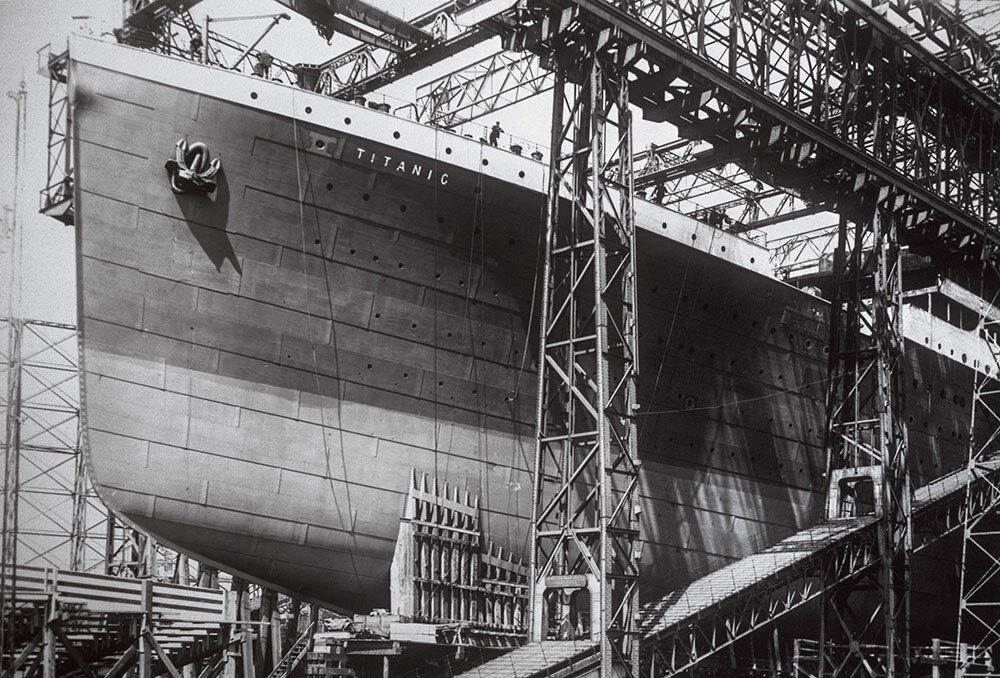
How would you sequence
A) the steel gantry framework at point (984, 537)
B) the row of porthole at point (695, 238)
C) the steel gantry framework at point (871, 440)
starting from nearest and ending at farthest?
the row of porthole at point (695, 238) → the steel gantry framework at point (871, 440) → the steel gantry framework at point (984, 537)

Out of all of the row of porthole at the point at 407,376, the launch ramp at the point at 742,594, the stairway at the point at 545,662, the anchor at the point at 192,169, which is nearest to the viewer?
the stairway at the point at 545,662

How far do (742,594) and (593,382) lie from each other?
3.85 m

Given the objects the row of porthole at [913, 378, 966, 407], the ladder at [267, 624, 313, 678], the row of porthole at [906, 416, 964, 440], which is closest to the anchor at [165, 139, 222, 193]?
the ladder at [267, 624, 313, 678]

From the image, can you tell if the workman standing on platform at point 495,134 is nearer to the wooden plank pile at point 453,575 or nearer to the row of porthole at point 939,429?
the wooden plank pile at point 453,575

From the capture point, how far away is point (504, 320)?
55.2ft

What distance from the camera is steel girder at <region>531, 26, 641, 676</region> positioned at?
553 inches

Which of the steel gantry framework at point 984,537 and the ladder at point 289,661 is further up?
the steel gantry framework at point 984,537

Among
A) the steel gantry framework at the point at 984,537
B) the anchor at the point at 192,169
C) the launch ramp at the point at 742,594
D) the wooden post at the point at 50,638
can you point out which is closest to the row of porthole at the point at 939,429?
the steel gantry framework at the point at 984,537

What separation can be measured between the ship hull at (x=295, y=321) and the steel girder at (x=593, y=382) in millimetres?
1172

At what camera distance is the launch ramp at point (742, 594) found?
13.6 m

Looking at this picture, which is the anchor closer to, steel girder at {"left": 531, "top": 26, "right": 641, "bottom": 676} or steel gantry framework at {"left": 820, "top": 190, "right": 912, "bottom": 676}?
steel girder at {"left": 531, "top": 26, "right": 641, "bottom": 676}

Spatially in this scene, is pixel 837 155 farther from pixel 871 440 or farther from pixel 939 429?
pixel 939 429

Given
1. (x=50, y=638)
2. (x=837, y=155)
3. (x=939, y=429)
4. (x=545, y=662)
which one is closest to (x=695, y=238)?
(x=837, y=155)

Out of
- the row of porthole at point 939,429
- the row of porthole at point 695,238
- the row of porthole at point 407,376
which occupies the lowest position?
the row of porthole at point 407,376
